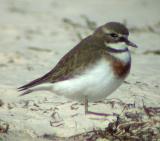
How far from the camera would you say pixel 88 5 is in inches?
540

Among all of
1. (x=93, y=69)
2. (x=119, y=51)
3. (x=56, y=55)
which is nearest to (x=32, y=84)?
(x=93, y=69)

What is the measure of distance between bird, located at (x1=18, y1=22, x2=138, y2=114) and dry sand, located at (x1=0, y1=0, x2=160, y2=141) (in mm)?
266

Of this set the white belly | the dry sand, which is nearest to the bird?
the white belly

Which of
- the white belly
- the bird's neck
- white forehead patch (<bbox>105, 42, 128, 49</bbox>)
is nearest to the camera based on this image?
the white belly

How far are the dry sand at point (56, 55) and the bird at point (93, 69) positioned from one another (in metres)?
0.27

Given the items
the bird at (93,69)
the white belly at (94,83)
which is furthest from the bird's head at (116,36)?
the white belly at (94,83)

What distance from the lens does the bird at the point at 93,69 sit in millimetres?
7457

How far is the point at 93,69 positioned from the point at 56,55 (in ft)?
10.2

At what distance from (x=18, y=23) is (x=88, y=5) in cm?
193

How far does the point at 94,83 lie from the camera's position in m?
7.42

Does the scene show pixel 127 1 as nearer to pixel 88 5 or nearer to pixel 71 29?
pixel 88 5

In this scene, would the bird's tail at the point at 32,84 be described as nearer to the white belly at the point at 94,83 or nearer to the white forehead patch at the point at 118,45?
the white belly at the point at 94,83

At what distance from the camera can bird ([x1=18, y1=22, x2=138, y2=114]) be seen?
7457mm

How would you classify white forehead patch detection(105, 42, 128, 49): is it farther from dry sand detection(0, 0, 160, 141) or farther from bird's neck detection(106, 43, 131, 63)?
dry sand detection(0, 0, 160, 141)
